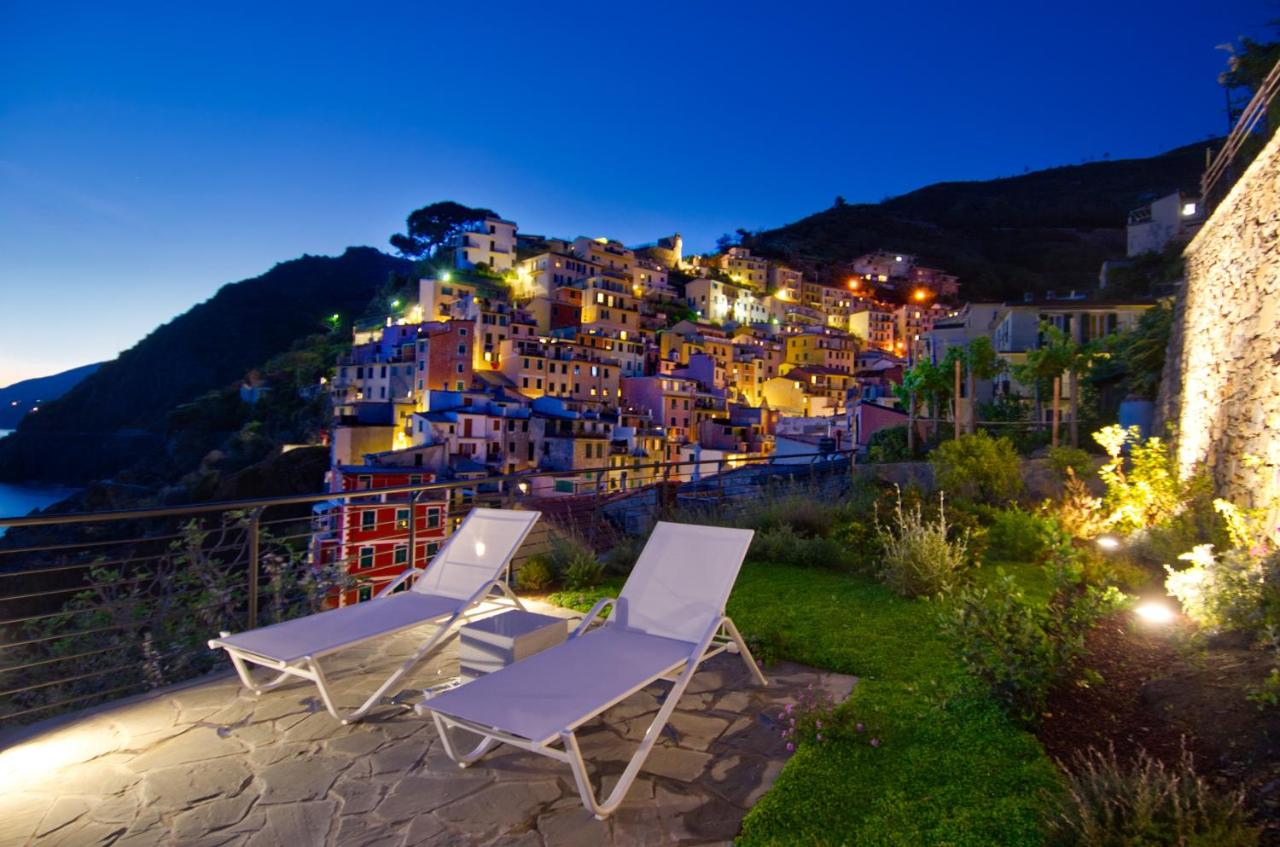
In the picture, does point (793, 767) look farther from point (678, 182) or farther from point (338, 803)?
point (678, 182)

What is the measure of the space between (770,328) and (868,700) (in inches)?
2991

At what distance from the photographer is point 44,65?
2345 cm

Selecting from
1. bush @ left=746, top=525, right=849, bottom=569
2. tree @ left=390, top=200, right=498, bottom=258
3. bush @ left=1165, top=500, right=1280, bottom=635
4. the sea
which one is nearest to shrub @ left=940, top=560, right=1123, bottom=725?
bush @ left=1165, top=500, right=1280, bottom=635

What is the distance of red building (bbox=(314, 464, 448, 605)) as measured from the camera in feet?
19.2

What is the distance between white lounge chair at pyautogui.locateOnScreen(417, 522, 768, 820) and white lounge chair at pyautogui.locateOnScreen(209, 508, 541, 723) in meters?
0.78

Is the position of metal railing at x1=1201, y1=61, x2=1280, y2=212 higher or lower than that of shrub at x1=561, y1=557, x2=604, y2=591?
higher

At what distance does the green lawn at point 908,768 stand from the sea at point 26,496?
204 feet

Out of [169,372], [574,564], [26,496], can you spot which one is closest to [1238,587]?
[574,564]

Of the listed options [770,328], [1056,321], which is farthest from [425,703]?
[770,328]

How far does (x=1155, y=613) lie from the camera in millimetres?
4453

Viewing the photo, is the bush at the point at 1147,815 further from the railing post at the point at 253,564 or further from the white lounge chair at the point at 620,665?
the railing post at the point at 253,564

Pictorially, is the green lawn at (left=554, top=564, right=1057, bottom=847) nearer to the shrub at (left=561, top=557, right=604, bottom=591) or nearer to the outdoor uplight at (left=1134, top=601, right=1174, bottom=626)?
the outdoor uplight at (left=1134, top=601, right=1174, bottom=626)

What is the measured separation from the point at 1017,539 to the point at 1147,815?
5.97 m

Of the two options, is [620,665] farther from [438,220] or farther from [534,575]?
[438,220]
